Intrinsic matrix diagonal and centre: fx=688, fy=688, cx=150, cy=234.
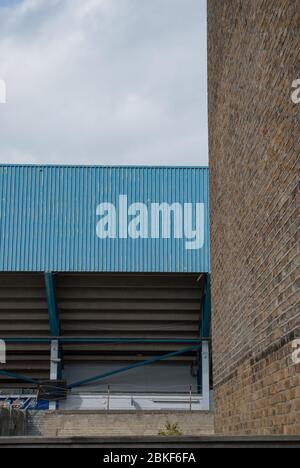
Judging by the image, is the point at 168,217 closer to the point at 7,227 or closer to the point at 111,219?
the point at 111,219

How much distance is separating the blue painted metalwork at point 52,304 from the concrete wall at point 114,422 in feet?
9.97

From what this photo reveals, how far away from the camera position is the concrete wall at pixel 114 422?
21.4 meters

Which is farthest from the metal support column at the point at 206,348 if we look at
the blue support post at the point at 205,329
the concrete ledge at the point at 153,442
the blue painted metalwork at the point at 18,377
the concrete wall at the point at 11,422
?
the concrete ledge at the point at 153,442

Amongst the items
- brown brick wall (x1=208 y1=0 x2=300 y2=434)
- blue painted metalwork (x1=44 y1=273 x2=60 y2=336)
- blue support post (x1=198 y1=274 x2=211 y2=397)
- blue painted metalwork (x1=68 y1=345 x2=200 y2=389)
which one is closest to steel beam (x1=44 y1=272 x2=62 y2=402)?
blue painted metalwork (x1=44 y1=273 x2=60 y2=336)

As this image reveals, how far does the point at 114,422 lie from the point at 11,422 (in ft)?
12.7

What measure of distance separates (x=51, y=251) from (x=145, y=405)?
20.0ft

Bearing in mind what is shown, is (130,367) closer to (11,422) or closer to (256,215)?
(11,422)

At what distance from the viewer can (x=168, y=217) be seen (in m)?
22.3

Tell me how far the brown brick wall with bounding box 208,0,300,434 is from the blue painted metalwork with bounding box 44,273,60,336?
41.5 ft

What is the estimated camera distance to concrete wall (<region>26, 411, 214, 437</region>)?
70.3ft

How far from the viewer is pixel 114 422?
2156 cm

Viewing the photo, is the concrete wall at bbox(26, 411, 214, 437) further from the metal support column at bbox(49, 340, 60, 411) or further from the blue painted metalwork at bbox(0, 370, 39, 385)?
the blue painted metalwork at bbox(0, 370, 39, 385)
